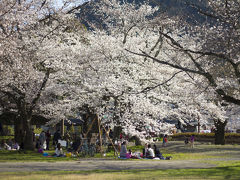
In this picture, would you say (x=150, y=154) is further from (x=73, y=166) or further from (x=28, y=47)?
(x=28, y=47)

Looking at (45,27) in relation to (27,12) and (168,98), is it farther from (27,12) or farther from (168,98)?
(168,98)

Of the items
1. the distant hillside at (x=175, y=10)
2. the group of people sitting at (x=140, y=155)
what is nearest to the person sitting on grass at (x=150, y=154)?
the group of people sitting at (x=140, y=155)

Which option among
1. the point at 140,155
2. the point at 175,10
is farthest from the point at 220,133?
the point at 140,155

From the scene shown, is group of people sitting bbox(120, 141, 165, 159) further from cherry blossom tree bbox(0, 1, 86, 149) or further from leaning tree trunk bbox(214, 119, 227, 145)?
leaning tree trunk bbox(214, 119, 227, 145)

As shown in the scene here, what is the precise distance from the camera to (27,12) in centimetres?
2184

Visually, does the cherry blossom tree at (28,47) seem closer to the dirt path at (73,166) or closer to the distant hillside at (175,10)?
the distant hillside at (175,10)

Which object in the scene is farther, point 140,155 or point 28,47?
point 28,47

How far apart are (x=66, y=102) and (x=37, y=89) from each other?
3.62m

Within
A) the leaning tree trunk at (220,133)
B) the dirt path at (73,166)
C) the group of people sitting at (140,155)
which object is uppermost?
the leaning tree trunk at (220,133)

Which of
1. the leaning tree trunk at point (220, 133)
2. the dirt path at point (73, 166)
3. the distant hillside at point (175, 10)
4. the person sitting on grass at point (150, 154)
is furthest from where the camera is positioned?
the leaning tree trunk at point (220, 133)

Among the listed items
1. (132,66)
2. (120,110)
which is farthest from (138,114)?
(132,66)

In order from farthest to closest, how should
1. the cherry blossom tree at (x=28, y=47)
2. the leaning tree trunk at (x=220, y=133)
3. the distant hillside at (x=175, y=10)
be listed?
1. the leaning tree trunk at (x=220, y=133)
2. the cherry blossom tree at (x=28, y=47)
3. the distant hillside at (x=175, y=10)

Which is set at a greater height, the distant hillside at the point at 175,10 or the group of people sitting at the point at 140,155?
the distant hillside at the point at 175,10

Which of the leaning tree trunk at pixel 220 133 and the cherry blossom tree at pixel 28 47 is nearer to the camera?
the cherry blossom tree at pixel 28 47
